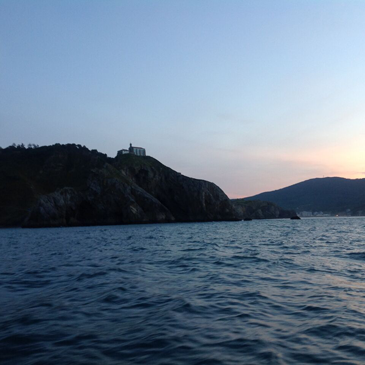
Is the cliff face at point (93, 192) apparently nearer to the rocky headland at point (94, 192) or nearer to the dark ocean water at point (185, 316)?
the rocky headland at point (94, 192)

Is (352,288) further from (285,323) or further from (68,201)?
(68,201)

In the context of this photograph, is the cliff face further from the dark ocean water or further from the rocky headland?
the dark ocean water

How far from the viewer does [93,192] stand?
455 ft

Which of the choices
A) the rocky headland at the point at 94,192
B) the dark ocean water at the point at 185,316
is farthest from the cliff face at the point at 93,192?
the dark ocean water at the point at 185,316

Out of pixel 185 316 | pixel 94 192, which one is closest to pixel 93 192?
pixel 94 192

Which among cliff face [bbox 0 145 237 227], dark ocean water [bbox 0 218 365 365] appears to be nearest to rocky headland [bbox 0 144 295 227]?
cliff face [bbox 0 145 237 227]

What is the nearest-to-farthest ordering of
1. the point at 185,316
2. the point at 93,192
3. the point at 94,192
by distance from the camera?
the point at 185,316 < the point at 94,192 < the point at 93,192

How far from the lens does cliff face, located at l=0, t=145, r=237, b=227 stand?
133250 millimetres

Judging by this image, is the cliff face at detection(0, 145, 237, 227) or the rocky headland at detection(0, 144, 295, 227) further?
the cliff face at detection(0, 145, 237, 227)

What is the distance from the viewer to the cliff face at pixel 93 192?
133250 millimetres

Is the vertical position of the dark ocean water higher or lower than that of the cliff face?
lower

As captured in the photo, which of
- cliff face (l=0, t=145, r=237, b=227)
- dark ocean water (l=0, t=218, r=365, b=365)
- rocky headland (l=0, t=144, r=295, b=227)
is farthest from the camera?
cliff face (l=0, t=145, r=237, b=227)

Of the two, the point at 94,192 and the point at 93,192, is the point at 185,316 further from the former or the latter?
the point at 93,192

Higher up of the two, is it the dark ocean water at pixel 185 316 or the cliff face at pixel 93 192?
the cliff face at pixel 93 192
